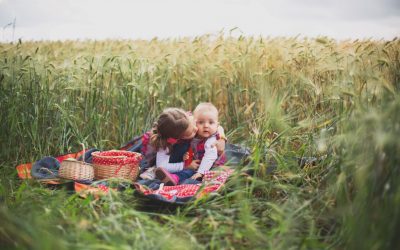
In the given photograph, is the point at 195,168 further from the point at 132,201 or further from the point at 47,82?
the point at 47,82

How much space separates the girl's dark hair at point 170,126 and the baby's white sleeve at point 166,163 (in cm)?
9

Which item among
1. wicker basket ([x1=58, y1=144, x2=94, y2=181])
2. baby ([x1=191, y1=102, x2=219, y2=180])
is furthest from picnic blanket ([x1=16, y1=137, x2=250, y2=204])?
baby ([x1=191, y1=102, x2=219, y2=180])

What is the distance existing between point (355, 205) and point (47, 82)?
3.03 metres

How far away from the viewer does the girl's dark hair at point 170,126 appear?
3.38 meters

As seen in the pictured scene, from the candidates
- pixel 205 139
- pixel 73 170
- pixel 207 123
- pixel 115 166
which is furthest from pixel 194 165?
pixel 73 170

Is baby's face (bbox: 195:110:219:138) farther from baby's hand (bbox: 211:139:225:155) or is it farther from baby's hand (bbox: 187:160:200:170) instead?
baby's hand (bbox: 187:160:200:170)

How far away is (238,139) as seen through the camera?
409 cm

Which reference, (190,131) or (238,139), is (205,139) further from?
(238,139)

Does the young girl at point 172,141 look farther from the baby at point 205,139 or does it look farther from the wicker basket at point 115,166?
the wicker basket at point 115,166

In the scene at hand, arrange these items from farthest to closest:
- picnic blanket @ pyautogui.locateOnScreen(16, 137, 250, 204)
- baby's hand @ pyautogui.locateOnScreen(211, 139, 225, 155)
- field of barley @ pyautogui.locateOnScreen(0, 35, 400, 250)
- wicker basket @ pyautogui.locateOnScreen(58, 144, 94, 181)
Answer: baby's hand @ pyautogui.locateOnScreen(211, 139, 225, 155)
wicker basket @ pyautogui.locateOnScreen(58, 144, 94, 181)
picnic blanket @ pyautogui.locateOnScreen(16, 137, 250, 204)
field of barley @ pyautogui.locateOnScreen(0, 35, 400, 250)

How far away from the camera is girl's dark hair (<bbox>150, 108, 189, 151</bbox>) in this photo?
3.38m

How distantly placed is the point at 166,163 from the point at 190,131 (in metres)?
0.34

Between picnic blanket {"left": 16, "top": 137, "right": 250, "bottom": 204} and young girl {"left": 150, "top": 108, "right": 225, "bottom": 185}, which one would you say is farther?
young girl {"left": 150, "top": 108, "right": 225, "bottom": 185}

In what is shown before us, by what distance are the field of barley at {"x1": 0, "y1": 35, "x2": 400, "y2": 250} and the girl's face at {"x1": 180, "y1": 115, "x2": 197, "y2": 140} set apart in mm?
419
